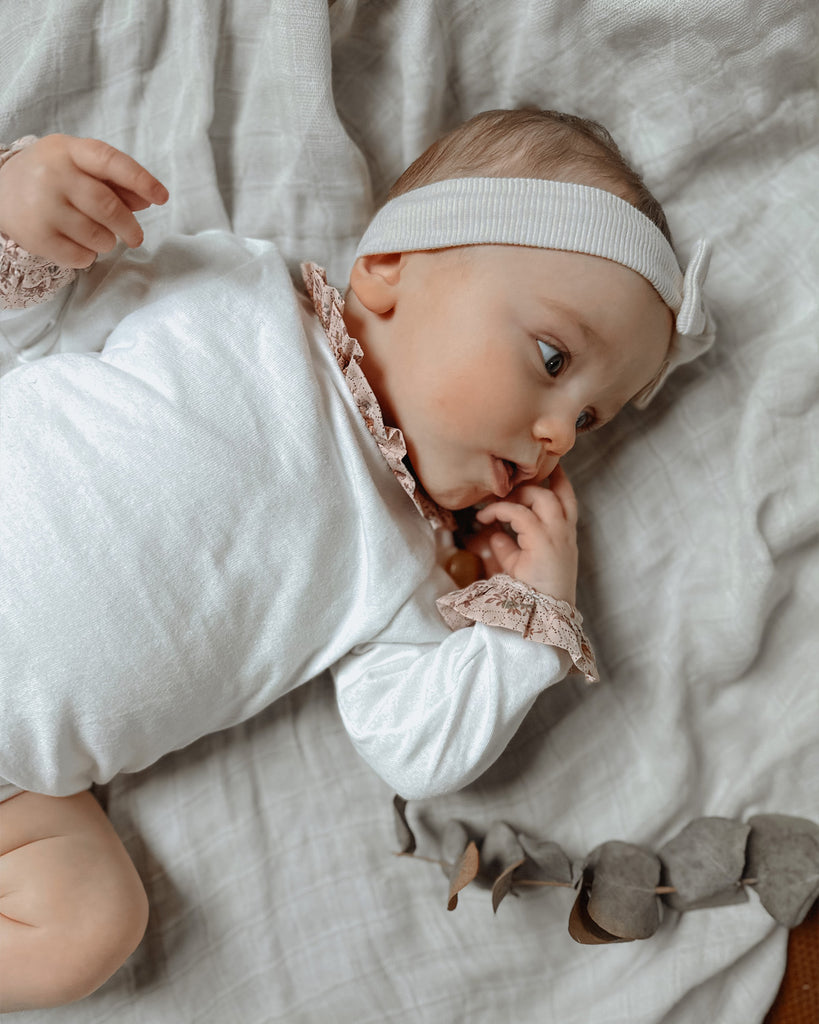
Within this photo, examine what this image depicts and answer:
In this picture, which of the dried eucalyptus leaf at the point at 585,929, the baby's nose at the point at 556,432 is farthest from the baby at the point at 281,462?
the dried eucalyptus leaf at the point at 585,929

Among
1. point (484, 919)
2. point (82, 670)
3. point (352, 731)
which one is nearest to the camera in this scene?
point (82, 670)

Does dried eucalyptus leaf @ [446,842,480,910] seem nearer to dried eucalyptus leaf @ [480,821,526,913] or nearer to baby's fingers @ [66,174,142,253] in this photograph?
dried eucalyptus leaf @ [480,821,526,913]

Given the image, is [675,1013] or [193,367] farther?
[675,1013]

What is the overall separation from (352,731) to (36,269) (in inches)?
28.6

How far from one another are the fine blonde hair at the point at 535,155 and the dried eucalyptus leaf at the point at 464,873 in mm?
890

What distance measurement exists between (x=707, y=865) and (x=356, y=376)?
89cm

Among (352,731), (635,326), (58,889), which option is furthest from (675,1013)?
(635,326)

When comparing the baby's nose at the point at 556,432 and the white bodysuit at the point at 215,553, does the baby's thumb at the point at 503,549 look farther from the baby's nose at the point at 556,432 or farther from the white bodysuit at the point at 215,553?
the baby's nose at the point at 556,432

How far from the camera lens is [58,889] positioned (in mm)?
1139

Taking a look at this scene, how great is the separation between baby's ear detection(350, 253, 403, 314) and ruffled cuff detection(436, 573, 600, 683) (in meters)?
0.40

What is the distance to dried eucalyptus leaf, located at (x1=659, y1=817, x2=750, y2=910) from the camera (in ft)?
4.40

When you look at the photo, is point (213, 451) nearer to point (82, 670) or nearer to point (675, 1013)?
point (82, 670)

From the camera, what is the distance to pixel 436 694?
1196 millimetres

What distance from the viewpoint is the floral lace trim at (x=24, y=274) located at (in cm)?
108
